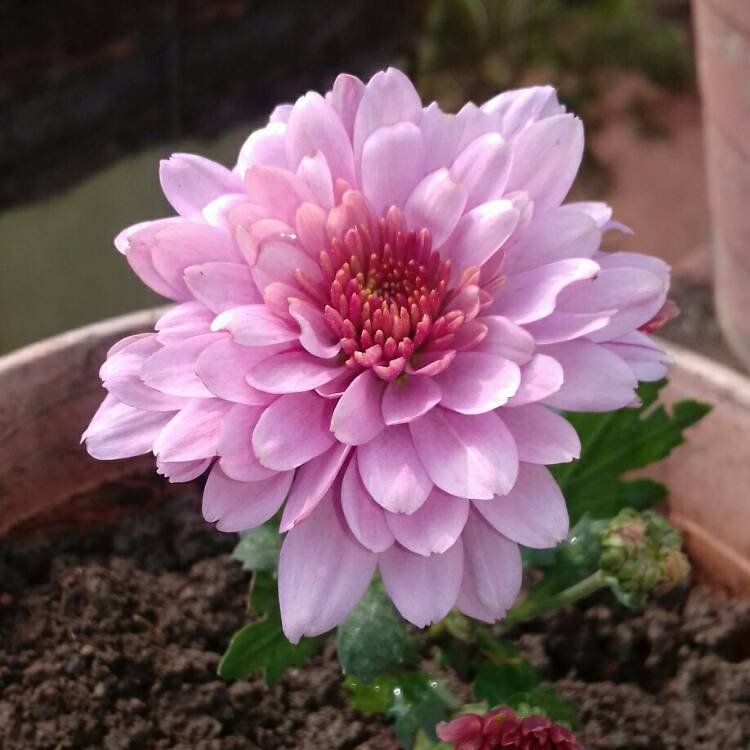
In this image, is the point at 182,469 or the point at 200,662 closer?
the point at 182,469

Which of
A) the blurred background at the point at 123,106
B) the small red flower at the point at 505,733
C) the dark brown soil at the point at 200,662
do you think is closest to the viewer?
the small red flower at the point at 505,733

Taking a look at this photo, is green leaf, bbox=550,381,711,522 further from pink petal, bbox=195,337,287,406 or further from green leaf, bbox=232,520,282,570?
pink petal, bbox=195,337,287,406

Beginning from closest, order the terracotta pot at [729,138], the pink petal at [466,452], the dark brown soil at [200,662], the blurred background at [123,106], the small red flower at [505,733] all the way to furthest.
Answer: the pink petal at [466,452]
the small red flower at [505,733]
the dark brown soil at [200,662]
the terracotta pot at [729,138]
the blurred background at [123,106]

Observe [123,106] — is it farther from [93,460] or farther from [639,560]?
[639,560]

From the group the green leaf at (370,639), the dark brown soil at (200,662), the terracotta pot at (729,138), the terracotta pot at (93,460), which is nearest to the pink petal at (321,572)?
the green leaf at (370,639)

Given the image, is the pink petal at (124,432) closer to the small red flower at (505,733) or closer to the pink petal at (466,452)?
the pink petal at (466,452)

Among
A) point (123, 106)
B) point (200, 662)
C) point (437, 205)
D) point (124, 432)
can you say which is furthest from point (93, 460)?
point (123, 106)

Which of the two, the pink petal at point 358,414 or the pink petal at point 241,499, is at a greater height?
the pink petal at point 358,414
